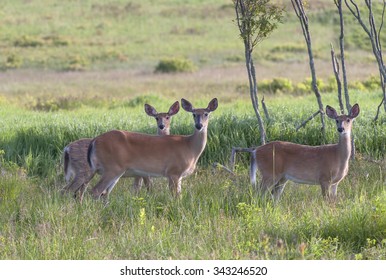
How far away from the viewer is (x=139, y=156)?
32.4 ft

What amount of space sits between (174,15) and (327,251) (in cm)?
4899

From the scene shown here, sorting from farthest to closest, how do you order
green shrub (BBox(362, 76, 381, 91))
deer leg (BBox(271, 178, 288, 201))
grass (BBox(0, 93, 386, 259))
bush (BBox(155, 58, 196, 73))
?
bush (BBox(155, 58, 196, 73)) → green shrub (BBox(362, 76, 381, 91)) → deer leg (BBox(271, 178, 288, 201)) → grass (BBox(0, 93, 386, 259))

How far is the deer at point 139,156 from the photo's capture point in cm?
980

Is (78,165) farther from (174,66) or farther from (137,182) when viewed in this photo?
(174,66)

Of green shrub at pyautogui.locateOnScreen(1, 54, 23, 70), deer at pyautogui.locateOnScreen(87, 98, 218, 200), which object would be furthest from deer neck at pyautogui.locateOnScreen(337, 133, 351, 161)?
green shrub at pyautogui.locateOnScreen(1, 54, 23, 70)

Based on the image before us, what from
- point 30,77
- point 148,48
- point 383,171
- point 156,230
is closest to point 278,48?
point 148,48

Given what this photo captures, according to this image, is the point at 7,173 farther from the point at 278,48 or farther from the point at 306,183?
the point at 278,48

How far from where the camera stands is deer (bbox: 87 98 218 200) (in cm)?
980

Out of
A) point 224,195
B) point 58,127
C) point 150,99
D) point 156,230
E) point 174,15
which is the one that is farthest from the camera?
point 174,15

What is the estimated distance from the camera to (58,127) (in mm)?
13594

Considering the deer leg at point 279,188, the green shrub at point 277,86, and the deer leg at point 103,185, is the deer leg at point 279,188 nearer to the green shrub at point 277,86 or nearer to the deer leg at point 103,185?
the deer leg at point 103,185

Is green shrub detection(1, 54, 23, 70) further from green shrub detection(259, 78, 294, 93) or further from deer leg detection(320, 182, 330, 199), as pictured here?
deer leg detection(320, 182, 330, 199)

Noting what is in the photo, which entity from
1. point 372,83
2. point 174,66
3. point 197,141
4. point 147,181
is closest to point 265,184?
point 197,141

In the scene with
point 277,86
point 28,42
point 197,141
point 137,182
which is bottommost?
point 277,86
